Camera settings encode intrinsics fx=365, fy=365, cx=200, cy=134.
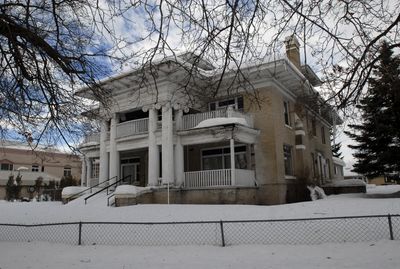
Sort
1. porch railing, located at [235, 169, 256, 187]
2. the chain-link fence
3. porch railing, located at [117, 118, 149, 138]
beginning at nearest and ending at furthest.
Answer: the chain-link fence < porch railing, located at [235, 169, 256, 187] < porch railing, located at [117, 118, 149, 138]

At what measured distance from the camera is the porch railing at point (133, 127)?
2166 cm

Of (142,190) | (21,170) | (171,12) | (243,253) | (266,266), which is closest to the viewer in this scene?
(171,12)

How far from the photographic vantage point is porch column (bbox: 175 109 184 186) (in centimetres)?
2000

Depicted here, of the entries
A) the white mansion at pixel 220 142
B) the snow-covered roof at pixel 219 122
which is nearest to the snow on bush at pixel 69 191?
the white mansion at pixel 220 142

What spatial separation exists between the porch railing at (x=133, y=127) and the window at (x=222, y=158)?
3882mm

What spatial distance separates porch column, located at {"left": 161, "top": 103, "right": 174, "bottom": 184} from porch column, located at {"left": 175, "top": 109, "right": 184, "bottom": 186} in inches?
19.6

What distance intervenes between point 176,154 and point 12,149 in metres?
45.6

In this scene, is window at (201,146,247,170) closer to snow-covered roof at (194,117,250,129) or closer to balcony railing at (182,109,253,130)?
balcony railing at (182,109,253,130)

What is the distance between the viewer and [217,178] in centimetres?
1905

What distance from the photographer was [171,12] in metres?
5.78

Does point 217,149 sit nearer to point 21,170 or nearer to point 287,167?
point 287,167

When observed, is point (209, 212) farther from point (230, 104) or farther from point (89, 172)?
point (89, 172)

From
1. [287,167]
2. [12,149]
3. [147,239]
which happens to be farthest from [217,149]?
[12,149]

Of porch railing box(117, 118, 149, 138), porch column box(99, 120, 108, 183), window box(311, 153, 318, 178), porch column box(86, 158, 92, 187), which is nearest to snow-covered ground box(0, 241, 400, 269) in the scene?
porch railing box(117, 118, 149, 138)
